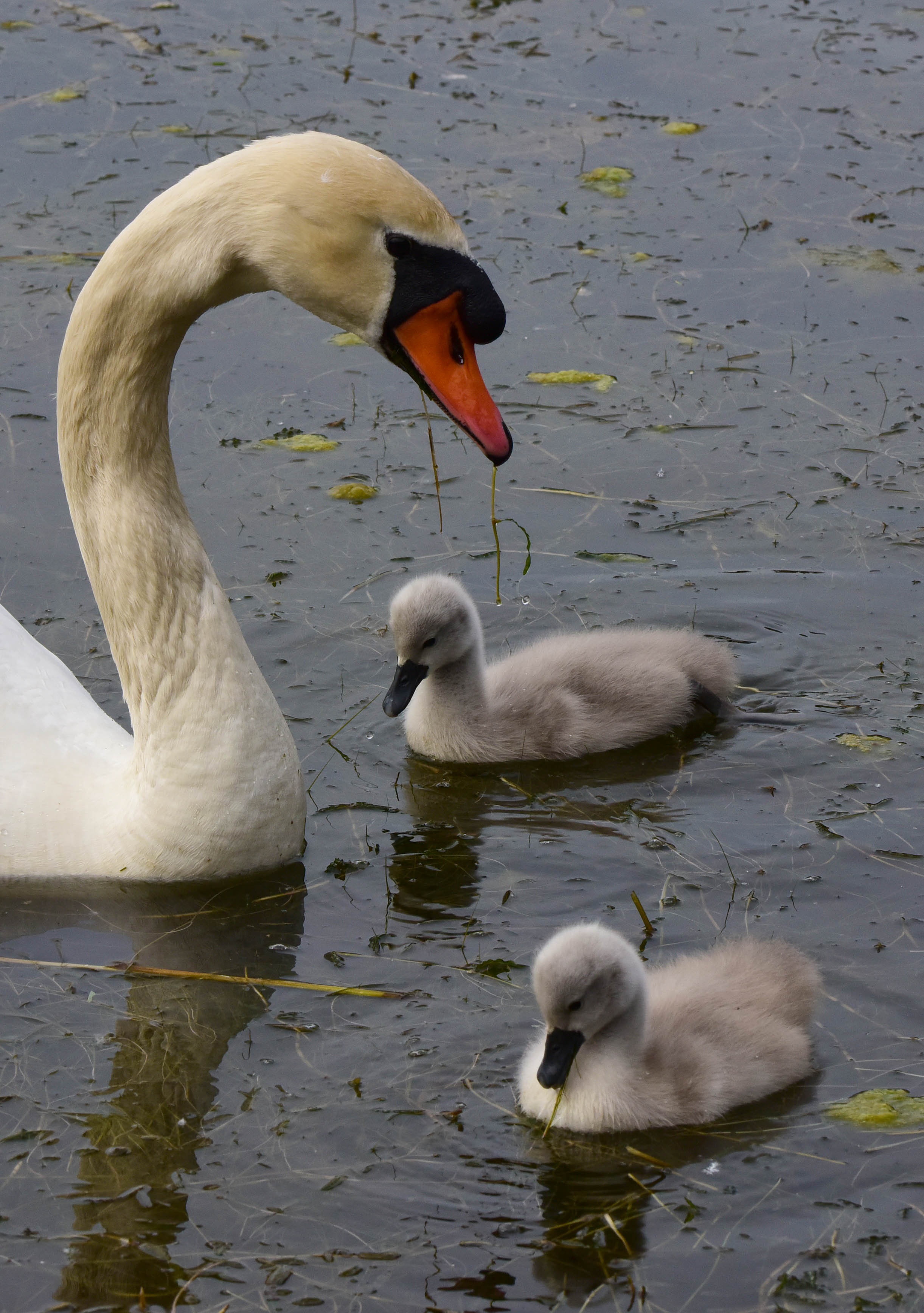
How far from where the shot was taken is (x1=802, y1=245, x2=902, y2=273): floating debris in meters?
8.70

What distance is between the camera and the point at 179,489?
4.78 meters

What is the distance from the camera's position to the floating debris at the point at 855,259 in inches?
342

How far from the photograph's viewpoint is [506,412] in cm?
747

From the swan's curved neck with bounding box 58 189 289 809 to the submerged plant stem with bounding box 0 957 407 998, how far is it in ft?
1.68

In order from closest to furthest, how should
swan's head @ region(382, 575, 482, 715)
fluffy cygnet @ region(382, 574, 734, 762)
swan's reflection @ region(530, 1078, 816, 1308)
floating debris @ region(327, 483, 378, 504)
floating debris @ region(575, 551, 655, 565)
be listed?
1. swan's reflection @ region(530, 1078, 816, 1308)
2. swan's head @ region(382, 575, 482, 715)
3. fluffy cygnet @ region(382, 574, 734, 762)
4. floating debris @ region(575, 551, 655, 565)
5. floating debris @ region(327, 483, 378, 504)

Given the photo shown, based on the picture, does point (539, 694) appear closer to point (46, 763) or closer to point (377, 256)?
point (46, 763)

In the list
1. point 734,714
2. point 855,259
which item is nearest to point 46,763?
point 734,714

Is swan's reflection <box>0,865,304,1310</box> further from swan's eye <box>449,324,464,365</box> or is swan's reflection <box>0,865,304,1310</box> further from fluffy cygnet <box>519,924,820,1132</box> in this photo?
swan's eye <box>449,324,464,365</box>

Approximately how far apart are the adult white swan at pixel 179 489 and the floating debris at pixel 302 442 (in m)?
2.18

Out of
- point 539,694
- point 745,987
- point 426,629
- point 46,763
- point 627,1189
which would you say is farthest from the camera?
point 539,694

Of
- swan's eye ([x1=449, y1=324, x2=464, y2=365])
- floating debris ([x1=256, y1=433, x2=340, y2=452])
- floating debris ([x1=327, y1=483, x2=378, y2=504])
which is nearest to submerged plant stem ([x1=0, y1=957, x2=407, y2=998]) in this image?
swan's eye ([x1=449, y1=324, x2=464, y2=365])

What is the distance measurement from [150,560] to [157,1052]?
1300 mm

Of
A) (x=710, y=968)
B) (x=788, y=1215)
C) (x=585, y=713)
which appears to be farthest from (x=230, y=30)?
(x=788, y=1215)

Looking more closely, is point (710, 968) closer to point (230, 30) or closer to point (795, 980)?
point (795, 980)
